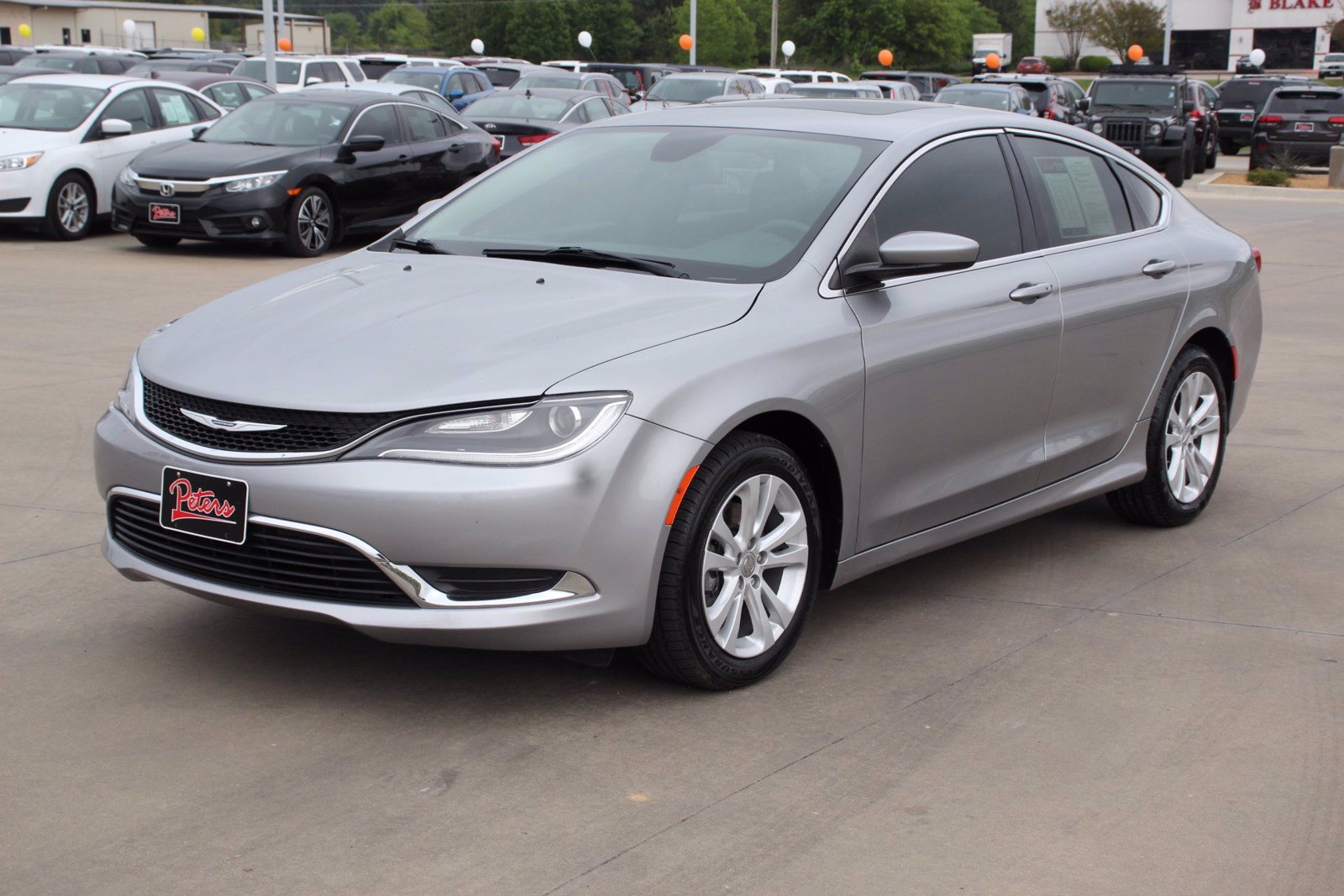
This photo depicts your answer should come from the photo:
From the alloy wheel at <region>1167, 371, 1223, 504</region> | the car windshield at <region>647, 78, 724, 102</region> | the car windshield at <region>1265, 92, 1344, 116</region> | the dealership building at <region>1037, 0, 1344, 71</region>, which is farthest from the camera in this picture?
the dealership building at <region>1037, 0, 1344, 71</region>

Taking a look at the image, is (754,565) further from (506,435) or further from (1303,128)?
(1303,128)

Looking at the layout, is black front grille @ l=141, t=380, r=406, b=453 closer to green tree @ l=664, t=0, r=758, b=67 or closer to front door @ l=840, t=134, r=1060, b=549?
front door @ l=840, t=134, r=1060, b=549

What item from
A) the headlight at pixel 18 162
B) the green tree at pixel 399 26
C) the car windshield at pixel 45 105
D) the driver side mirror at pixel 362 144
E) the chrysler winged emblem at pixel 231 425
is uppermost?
the green tree at pixel 399 26

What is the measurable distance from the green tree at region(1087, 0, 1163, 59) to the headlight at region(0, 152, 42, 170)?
69934 millimetres

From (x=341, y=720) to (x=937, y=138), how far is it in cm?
273

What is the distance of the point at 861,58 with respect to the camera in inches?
3036

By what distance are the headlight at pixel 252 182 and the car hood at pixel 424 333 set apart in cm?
996

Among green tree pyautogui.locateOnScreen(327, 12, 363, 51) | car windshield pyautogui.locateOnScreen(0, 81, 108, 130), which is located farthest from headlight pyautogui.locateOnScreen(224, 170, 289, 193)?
green tree pyautogui.locateOnScreen(327, 12, 363, 51)

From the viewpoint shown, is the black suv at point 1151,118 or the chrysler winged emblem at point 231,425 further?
the black suv at point 1151,118

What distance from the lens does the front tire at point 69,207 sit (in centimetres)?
1563

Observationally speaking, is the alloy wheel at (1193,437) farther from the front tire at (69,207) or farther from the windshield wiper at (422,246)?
the front tire at (69,207)

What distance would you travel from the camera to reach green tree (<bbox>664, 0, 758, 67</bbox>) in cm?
8369

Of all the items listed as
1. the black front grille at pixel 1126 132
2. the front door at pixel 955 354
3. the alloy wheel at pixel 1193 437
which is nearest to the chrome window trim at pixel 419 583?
the front door at pixel 955 354

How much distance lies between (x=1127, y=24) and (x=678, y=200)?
78853mm
